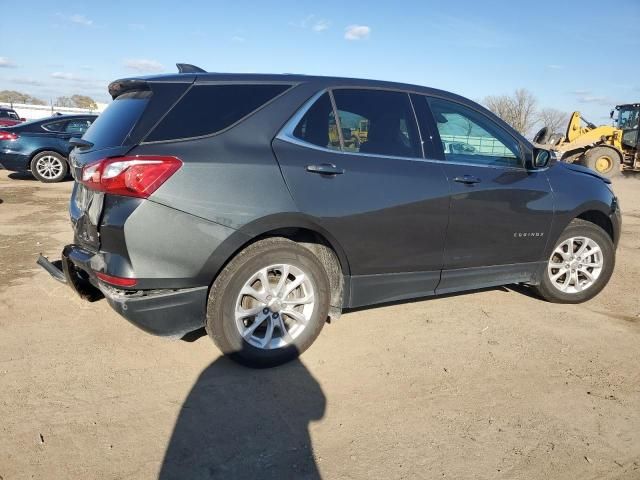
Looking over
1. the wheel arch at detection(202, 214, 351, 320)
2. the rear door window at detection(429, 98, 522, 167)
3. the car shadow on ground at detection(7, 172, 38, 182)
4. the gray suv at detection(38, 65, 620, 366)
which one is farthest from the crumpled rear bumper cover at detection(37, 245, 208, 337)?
the car shadow on ground at detection(7, 172, 38, 182)

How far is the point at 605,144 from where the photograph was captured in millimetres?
18125

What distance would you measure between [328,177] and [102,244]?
55.4 inches

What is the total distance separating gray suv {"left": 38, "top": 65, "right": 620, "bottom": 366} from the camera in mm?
2793

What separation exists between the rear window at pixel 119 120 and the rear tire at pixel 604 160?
60.2ft

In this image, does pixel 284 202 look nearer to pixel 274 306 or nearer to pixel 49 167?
pixel 274 306

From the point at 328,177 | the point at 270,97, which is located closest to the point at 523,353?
the point at 328,177

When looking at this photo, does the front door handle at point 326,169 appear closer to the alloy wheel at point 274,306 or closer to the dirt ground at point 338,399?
the alloy wheel at point 274,306

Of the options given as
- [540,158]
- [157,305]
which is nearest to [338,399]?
[157,305]

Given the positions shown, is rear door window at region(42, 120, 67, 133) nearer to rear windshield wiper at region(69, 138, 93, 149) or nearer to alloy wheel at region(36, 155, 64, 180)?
alloy wheel at region(36, 155, 64, 180)

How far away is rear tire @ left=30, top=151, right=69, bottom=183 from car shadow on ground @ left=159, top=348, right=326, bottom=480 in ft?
32.5

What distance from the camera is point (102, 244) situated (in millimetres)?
2832

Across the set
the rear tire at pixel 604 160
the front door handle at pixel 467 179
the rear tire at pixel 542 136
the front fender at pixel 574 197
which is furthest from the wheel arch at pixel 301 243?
the rear tire at pixel 604 160

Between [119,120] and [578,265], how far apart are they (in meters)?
4.07

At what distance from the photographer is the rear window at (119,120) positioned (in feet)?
9.61
